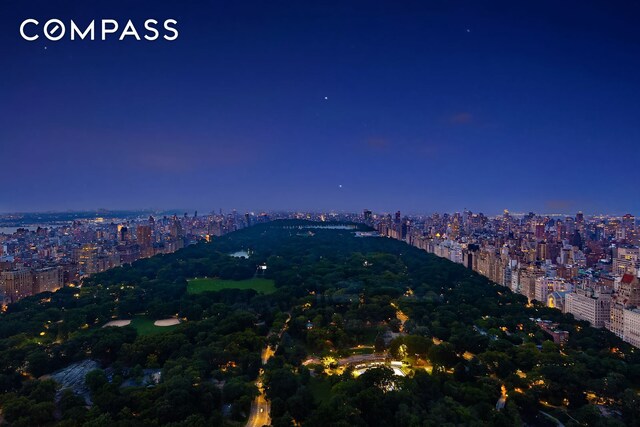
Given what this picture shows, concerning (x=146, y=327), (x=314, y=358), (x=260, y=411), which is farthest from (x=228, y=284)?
(x=260, y=411)

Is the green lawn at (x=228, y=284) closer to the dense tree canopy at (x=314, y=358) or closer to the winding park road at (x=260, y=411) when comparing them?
the dense tree canopy at (x=314, y=358)

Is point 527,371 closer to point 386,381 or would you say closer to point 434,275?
point 386,381

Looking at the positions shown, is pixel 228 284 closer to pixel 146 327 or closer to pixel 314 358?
pixel 146 327

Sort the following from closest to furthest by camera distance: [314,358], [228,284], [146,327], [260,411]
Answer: [260,411] → [314,358] → [146,327] → [228,284]

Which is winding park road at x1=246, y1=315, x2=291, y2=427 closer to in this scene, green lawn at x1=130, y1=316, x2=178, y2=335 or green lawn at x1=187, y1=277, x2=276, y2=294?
green lawn at x1=130, y1=316, x2=178, y2=335

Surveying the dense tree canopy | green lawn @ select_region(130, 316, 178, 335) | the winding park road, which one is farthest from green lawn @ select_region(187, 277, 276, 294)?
the winding park road

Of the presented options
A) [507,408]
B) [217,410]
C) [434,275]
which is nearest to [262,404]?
[217,410]

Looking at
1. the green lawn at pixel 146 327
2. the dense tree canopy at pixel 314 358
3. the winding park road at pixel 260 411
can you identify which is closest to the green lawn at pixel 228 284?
the dense tree canopy at pixel 314 358
